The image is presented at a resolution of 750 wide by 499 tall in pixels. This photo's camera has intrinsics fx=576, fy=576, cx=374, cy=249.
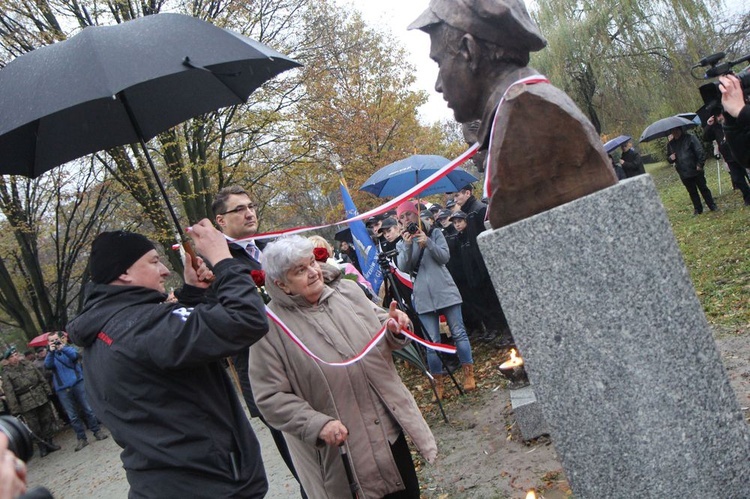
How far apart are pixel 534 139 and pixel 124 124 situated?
234 centimetres

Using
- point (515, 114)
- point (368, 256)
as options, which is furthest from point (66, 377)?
point (515, 114)

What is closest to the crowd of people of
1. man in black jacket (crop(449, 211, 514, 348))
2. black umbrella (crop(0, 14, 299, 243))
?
black umbrella (crop(0, 14, 299, 243))

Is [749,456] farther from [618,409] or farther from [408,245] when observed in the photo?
[408,245]

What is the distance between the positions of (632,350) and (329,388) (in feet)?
4.77

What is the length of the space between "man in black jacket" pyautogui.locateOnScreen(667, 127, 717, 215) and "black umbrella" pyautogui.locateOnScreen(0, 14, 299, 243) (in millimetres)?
10494

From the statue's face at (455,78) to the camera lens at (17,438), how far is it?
195cm

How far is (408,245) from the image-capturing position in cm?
658

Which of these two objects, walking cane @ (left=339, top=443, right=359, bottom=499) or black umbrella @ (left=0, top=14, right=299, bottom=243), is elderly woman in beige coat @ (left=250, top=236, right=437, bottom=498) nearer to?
walking cane @ (left=339, top=443, right=359, bottom=499)

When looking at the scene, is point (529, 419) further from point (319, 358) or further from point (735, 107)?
point (735, 107)

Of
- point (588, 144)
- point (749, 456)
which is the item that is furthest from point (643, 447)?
point (588, 144)

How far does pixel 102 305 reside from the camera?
2443 millimetres

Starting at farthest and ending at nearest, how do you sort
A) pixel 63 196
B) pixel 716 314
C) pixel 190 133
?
1. pixel 63 196
2. pixel 190 133
3. pixel 716 314

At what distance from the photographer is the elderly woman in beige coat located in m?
2.83

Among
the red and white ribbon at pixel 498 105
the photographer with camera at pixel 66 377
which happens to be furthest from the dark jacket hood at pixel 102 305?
the photographer with camera at pixel 66 377
